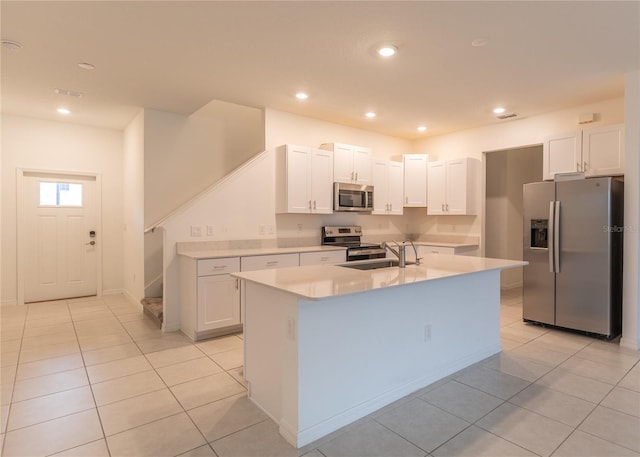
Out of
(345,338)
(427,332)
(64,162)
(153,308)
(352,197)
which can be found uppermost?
(64,162)

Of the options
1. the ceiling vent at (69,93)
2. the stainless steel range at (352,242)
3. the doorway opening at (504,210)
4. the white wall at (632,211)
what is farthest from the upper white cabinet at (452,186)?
the ceiling vent at (69,93)

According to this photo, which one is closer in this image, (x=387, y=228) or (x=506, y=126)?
(x=506, y=126)

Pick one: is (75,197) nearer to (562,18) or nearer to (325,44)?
(325,44)

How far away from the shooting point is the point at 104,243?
19.5ft

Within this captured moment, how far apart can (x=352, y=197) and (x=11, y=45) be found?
3954mm

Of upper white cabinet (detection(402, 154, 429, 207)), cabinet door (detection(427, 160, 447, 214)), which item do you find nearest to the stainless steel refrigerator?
cabinet door (detection(427, 160, 447, 214))

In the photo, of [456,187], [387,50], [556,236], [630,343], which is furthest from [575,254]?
[387,50]

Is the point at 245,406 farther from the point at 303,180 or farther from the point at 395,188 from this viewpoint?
the point at 395,188

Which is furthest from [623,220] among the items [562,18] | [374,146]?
[374,146]

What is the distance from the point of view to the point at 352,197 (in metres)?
5.30

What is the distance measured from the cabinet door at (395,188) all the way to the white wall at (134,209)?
146 inches

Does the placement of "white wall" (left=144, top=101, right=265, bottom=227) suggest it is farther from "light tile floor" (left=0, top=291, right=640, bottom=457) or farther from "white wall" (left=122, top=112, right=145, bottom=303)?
"light tile floor" (left=0, top=291, right=640, bottom=457)

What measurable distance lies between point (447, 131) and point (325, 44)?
3.69 m

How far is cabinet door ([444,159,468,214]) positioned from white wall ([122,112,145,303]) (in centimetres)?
457
